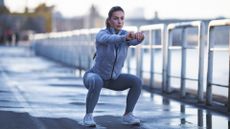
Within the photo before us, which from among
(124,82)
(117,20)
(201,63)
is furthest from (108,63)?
(201,63)

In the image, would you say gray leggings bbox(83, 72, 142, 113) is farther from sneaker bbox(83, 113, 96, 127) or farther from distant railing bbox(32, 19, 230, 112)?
distant railing bbox(32, 19, 230, 112)

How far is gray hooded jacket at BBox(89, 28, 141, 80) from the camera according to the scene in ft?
25.5

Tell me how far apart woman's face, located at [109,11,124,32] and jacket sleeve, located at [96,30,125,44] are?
145 mm

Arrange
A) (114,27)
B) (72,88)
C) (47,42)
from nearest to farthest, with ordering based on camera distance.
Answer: (114,27), (72,88), (47,42)

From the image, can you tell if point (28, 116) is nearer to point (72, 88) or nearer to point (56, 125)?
point (56, 125)

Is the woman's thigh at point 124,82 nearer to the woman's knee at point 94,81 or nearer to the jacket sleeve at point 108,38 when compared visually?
the woman's knee at point 94,81

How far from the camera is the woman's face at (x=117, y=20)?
302 inches

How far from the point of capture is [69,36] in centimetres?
2950

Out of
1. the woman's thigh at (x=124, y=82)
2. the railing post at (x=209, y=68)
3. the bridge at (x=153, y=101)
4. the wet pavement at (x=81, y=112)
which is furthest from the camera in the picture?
the railing post at (x=209, y=68)

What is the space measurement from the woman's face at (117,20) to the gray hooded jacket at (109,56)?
0.21 feet

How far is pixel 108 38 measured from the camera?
748 cm

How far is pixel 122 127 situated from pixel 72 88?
23.1ft

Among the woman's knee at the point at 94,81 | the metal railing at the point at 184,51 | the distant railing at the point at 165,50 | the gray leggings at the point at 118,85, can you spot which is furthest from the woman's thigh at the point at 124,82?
the metal railing at the point at 184,51

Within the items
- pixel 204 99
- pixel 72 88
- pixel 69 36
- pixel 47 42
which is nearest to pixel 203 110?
pixel 204 99
